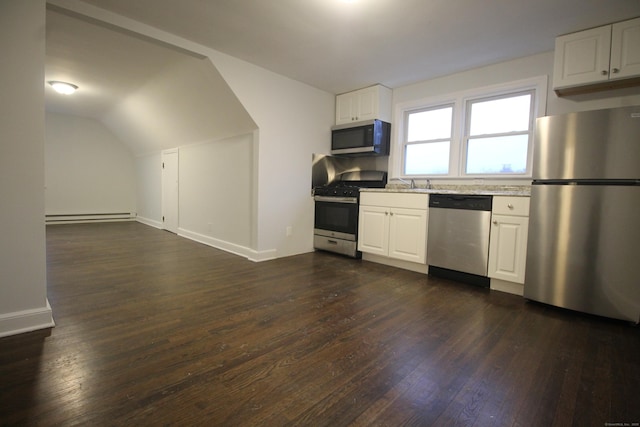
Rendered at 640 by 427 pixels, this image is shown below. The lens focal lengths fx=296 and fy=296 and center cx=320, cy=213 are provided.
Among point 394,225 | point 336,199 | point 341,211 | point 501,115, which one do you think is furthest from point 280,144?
point 501,115

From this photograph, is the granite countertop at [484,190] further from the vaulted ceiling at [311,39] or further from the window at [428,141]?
the vaulted ceiling at [311,39]

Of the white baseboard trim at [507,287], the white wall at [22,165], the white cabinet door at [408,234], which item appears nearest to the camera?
the white wall at [22,165]

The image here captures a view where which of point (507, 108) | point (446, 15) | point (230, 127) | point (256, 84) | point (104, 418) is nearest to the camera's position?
point (104, 418)

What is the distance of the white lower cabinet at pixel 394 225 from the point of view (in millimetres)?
3312

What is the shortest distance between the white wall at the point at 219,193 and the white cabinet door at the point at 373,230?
1.46 meters

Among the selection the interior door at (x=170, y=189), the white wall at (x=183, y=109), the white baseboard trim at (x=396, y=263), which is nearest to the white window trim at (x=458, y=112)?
the white baseboard trim at (x=396, y=263)

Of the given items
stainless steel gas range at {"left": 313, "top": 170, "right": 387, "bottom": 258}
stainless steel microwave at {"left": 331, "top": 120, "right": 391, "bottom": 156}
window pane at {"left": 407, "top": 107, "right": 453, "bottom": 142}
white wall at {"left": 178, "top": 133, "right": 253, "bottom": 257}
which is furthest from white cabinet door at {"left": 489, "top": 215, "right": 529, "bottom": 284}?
white wall at {"left": 178, "top": 133, "right": 253, "bottom": 257}

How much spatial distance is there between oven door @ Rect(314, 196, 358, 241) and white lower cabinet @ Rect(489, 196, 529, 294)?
1.63 meters

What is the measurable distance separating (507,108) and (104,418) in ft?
13.5

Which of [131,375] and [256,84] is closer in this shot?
[131,375]

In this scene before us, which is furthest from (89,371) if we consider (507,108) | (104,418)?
(507,108)

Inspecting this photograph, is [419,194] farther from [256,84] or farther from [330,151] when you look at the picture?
[256,84]

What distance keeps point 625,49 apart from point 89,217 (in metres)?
9.15

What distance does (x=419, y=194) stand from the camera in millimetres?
3334
